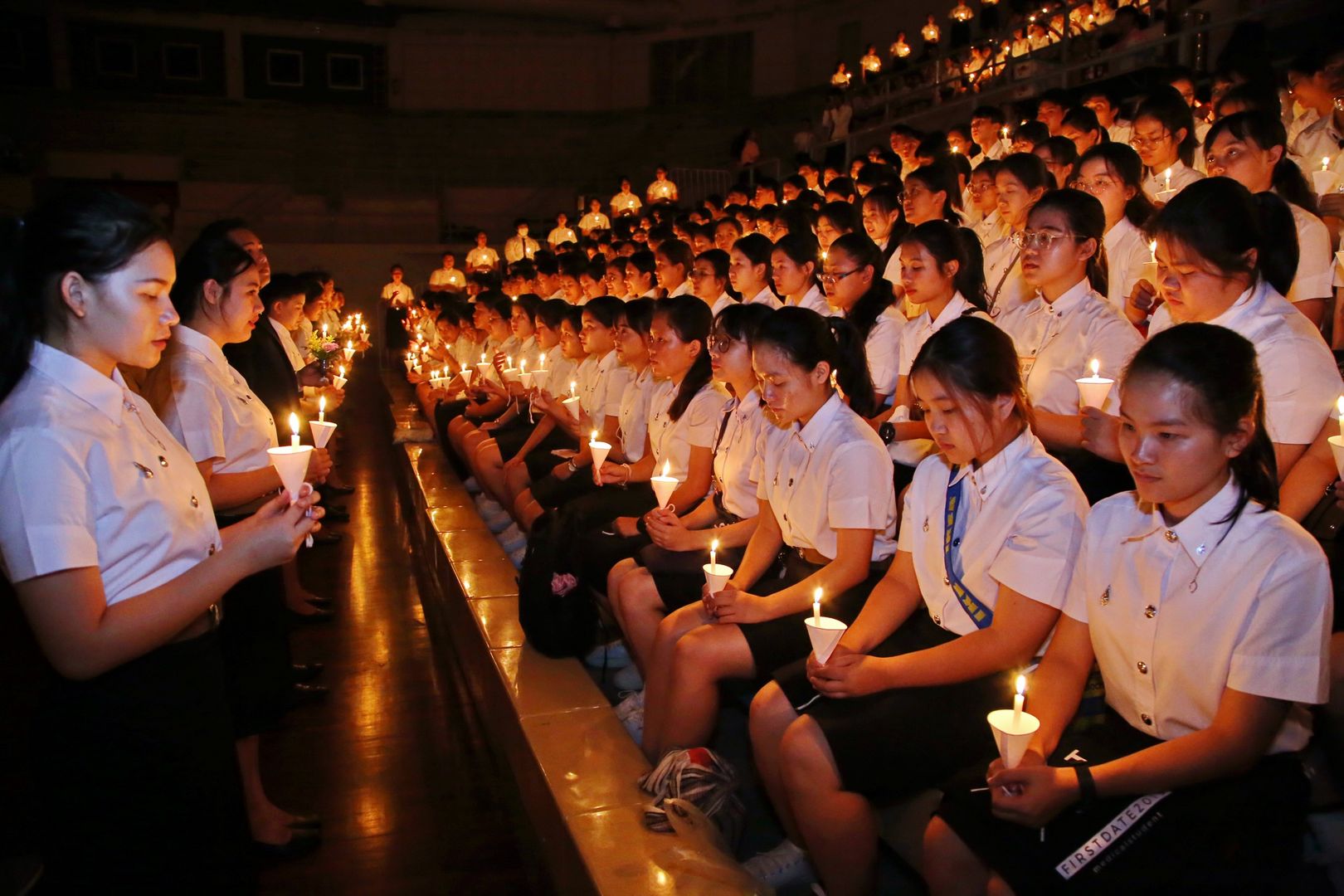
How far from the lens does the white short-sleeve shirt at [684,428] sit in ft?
11.4

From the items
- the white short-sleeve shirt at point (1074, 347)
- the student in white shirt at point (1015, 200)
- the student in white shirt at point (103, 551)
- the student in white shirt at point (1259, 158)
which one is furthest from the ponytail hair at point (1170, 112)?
the student in white shirt at point (103, 551)

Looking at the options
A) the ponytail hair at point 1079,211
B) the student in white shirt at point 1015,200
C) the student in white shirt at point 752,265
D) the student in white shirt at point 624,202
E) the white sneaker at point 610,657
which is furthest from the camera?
the student in white shirt at point 624,202

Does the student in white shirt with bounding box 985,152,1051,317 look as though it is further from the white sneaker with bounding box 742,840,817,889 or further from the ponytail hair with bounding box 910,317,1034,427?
the white sneaker with bounding box 742,840,817,889

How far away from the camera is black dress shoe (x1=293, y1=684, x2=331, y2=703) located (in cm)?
351

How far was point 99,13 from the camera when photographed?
1603cm

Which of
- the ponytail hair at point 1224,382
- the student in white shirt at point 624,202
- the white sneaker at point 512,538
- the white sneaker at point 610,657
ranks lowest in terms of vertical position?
the white sneaker at point 610,657

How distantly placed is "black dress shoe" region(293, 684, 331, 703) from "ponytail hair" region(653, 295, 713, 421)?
1.65 metres

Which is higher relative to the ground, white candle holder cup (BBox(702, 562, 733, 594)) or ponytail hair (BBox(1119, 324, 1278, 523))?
ponytail hair (BBox(1119, 324, 1278, 523))

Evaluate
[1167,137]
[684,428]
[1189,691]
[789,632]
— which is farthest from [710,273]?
[1189,691]

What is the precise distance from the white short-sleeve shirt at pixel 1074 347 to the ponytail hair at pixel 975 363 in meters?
0.64

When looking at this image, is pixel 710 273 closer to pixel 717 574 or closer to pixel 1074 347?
Result: pixel 1074 347

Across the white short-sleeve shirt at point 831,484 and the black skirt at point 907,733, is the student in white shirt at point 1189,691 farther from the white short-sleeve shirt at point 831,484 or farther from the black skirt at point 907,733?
the white short-sleeve shirt at point 831,484

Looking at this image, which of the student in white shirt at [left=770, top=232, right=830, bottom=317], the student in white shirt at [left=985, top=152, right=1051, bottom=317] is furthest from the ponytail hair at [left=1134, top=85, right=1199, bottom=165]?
the student in white shirt at [left=770, top=232, right=830, bottom=317]

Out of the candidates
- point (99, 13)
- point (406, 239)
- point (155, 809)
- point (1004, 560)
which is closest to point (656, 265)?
point (1004, 560)
